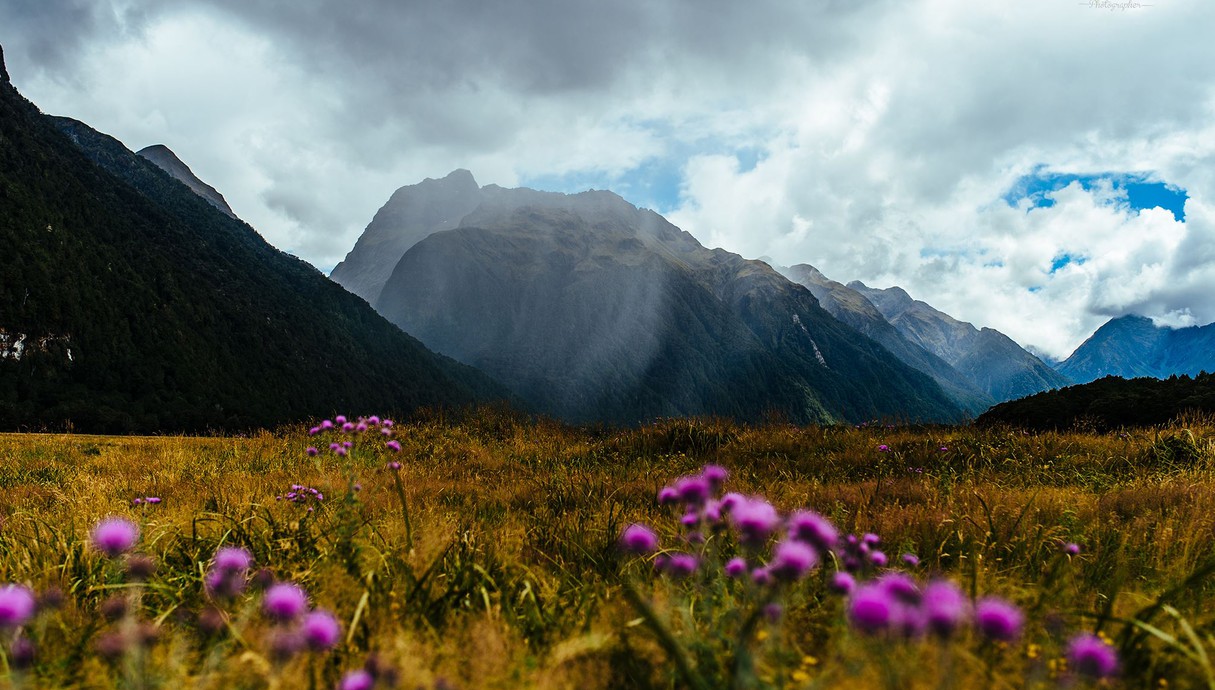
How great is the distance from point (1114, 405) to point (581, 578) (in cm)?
1767

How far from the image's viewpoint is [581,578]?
300 centimetres

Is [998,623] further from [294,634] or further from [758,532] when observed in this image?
[294,634]

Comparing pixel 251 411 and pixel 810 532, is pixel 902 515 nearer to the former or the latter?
pixel 810 532

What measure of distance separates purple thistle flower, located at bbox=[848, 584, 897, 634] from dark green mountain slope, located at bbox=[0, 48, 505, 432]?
315 ft

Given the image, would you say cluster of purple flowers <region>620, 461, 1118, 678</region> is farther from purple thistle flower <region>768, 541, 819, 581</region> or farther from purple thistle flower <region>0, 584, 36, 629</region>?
purple thistle flower <region>0, 584, 36, 629</region>

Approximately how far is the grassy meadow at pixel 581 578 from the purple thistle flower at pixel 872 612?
73 millimetres

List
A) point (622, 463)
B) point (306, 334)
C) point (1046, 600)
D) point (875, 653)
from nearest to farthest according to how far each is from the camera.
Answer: point (875, 653)
point (1046, 600)
point (622, 463)
point (306, 334)

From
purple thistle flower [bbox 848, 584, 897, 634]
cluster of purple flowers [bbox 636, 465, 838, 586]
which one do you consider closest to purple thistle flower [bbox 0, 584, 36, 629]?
cluster of purple flowers [bbox 636, 465, 838, 586]

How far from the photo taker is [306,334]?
525 ft

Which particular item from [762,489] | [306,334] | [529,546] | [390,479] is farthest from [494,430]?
[306,334]

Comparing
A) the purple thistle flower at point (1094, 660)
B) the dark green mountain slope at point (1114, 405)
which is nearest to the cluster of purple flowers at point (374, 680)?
the purple thistle flower at point (1094, 660)

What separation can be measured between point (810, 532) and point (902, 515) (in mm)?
3586

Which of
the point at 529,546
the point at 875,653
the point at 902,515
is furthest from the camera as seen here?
the point at 902,515

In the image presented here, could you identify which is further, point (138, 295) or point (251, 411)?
point (138, 295)
